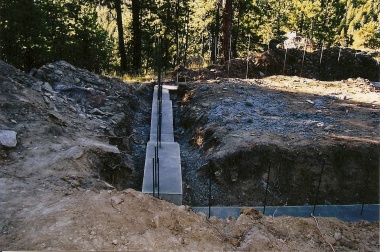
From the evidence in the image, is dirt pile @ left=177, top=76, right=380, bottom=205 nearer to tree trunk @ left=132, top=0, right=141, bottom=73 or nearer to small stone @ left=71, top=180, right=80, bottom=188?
small stone @ left=71, top=180, right=80, bottom=188

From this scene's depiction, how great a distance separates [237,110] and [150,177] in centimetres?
391

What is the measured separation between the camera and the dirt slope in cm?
360

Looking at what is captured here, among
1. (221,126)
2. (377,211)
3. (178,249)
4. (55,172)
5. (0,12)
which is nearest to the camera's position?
(178,249)

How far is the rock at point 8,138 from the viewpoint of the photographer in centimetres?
545

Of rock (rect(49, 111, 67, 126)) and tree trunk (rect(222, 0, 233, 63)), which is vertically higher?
tree trunk (rect(222, 0, 233, 63))

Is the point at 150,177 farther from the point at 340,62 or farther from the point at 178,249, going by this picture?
the point at 340,62

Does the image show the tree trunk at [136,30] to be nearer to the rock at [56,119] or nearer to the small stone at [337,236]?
the rock at [56,119]

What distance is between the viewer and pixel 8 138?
→ 18.1ft

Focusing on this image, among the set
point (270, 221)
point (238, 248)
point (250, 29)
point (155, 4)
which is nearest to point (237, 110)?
point (270, 221)

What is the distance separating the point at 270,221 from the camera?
4441 mm

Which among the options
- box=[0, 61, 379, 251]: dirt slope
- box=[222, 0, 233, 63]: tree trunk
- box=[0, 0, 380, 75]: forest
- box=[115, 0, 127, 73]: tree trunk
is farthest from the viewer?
box=[115, 0, 127, 73]: tree trunk

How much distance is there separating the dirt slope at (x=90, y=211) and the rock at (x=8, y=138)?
0.29 feet

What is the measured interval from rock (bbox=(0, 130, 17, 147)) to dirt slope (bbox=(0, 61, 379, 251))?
87mm

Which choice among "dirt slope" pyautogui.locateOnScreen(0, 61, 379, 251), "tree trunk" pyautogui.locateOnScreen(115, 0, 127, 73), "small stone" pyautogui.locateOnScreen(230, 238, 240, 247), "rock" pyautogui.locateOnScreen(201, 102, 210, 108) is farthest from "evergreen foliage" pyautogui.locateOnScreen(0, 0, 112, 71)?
"small stone" pyautogui.locateOnScreen(230, 238, 240, 247)
